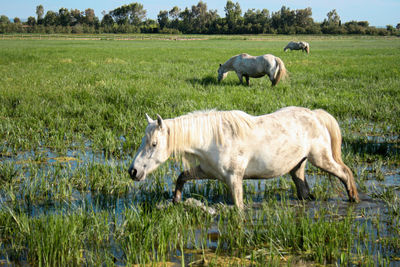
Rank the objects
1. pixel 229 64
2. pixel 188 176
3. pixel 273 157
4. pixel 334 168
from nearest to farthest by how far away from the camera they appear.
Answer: pixel 273 157, pixel 188 176, pixel 334 168, pixel 229 64

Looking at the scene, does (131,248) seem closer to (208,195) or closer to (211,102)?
(208,195)

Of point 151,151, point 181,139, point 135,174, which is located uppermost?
point 181,139

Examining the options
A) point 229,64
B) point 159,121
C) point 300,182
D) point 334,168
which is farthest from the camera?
point 229,64

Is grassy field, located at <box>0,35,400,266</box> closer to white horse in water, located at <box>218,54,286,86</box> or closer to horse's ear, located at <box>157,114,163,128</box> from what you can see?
horse's ear, located at <box>157,114,163,128</box>

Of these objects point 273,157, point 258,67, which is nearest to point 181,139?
point 273,157

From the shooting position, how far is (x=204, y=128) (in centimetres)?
455

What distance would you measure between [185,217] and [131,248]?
89 cm

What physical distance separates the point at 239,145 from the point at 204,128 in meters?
0.46

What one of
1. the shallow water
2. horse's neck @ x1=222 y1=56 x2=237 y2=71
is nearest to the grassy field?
the shallow water

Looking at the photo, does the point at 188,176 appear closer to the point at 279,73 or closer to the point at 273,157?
the point at 273,157

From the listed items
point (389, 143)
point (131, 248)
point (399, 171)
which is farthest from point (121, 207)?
point (389, 143)

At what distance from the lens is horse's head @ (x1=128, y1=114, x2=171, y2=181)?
4.31m

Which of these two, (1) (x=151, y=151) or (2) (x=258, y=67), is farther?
(2) (x=258, y=67)

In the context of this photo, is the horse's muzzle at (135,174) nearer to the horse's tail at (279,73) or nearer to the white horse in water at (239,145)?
the white horse in water at (239,145)
